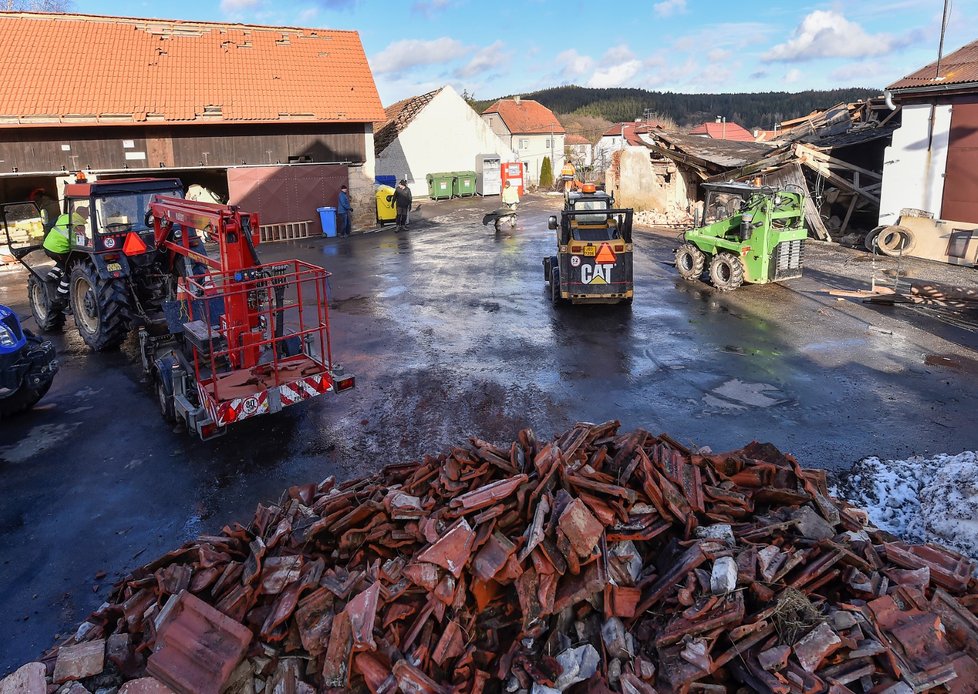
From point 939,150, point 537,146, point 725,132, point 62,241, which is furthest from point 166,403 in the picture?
point 725,132

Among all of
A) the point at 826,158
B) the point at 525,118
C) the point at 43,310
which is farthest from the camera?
the point at 525,118

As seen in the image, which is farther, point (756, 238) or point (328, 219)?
point (328, 219)

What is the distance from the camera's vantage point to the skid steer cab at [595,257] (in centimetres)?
1284

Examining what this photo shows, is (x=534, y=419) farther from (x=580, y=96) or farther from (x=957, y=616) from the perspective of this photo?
(x=580, y=96)

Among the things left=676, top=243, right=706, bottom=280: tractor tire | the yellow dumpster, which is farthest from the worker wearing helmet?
left=676, top=243, right=706, bottom=280: tractor tire

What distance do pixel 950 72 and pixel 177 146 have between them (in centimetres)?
2395

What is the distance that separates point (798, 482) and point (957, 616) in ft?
4.54

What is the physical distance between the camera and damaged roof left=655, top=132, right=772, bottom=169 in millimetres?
22453

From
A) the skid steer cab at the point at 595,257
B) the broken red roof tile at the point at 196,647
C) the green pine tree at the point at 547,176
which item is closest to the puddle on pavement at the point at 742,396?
the skid steer cab at the point at 595,257

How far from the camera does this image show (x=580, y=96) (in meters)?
118

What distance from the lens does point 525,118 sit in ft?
202

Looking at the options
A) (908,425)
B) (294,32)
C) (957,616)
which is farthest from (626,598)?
(294,32)

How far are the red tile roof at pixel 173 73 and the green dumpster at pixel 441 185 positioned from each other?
9492mm

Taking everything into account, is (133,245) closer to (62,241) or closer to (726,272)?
(62,241)
